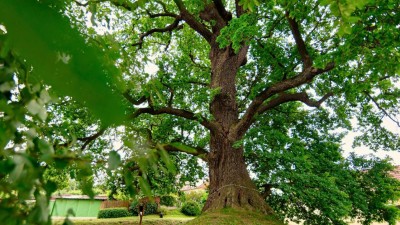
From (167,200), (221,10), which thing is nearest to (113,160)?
(221,10)

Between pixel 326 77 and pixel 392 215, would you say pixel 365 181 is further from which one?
pixel 326 77

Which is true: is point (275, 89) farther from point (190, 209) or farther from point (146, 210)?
point (190, 209)

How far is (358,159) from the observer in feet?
32.1

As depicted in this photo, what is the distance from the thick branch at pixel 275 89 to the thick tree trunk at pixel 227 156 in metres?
0.37

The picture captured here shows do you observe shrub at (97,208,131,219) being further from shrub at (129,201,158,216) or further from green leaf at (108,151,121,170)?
green leaf at (108,151,121,170)

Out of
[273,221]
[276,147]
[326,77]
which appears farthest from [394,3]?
[273,221]

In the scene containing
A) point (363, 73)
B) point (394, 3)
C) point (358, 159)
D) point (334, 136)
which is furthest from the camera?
point (334, 136)

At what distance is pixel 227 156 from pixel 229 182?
765mm

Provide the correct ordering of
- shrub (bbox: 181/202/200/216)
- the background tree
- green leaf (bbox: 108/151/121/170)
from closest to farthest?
green leaf (bbox: 108/151/121/170)
the background tree
shrub (bbox: 181/202/200/216)

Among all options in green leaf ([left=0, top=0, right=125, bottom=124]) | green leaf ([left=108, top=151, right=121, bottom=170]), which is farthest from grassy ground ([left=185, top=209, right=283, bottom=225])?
green leaf ([left=0, top=0, right=125, bottom=124])

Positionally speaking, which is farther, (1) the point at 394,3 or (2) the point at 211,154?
(2) the point at 211,154

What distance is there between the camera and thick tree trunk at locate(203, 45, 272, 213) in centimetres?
834

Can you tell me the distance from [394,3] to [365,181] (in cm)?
606

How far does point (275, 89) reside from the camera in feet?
27.0
